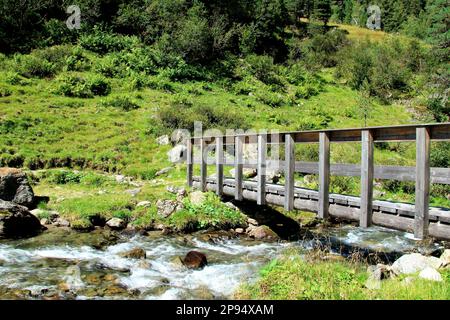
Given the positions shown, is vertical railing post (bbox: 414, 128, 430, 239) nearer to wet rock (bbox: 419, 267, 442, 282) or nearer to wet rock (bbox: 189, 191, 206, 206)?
wet rock (bbox: 419, 267, 442, 282)

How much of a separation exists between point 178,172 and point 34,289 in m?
10.6

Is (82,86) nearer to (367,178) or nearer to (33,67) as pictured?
(33,67)

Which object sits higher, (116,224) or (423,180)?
(423,180)

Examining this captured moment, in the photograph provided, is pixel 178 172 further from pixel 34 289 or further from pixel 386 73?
pixel 386 73

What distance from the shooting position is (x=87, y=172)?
57.8ft

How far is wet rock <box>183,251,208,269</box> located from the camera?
9.51 m

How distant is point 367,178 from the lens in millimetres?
7305

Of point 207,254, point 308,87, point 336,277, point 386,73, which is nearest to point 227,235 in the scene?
point 207,254

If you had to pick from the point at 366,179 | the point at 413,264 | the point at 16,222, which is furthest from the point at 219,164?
the point at 413,264

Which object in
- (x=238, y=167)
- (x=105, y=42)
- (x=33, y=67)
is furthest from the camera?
(x=105, y=42)

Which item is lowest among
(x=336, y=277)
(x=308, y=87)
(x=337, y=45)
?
(x=336, y=277)

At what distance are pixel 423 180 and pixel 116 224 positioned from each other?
30.6 ft

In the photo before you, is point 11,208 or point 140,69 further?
point 140,69

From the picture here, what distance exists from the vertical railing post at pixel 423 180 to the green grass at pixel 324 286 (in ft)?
2.81
